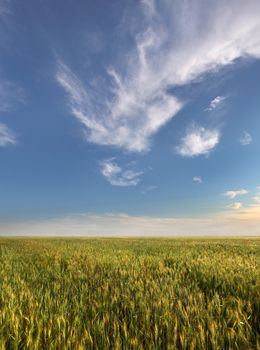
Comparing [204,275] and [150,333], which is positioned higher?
[204,275]

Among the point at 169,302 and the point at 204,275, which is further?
the point at 204,275

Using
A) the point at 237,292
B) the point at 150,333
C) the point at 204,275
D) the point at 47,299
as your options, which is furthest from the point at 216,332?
the point at 204,275

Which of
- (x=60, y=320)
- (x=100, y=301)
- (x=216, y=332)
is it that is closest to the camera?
(x=216, y=332)

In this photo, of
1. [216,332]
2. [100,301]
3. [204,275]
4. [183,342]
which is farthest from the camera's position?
[204,275]

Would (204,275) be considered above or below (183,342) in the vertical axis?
above

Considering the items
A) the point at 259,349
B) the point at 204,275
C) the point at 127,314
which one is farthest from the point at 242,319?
the point at 204,275

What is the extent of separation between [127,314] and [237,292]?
225cm

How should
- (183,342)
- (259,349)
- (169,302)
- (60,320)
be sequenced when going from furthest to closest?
(169,302) → (60,320) → (183,342) → (259,349)

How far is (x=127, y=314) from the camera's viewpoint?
179 inches

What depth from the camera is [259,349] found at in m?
3.08

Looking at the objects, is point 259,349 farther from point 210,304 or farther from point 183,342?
point 210,304

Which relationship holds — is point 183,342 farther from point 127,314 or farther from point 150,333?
point 127,314

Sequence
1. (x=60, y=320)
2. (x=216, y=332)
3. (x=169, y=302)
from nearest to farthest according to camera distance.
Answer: (x=216, y=332)
(x=60, y=320)
(x=169, y=302)

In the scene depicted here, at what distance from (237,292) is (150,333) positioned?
98.9 inches
